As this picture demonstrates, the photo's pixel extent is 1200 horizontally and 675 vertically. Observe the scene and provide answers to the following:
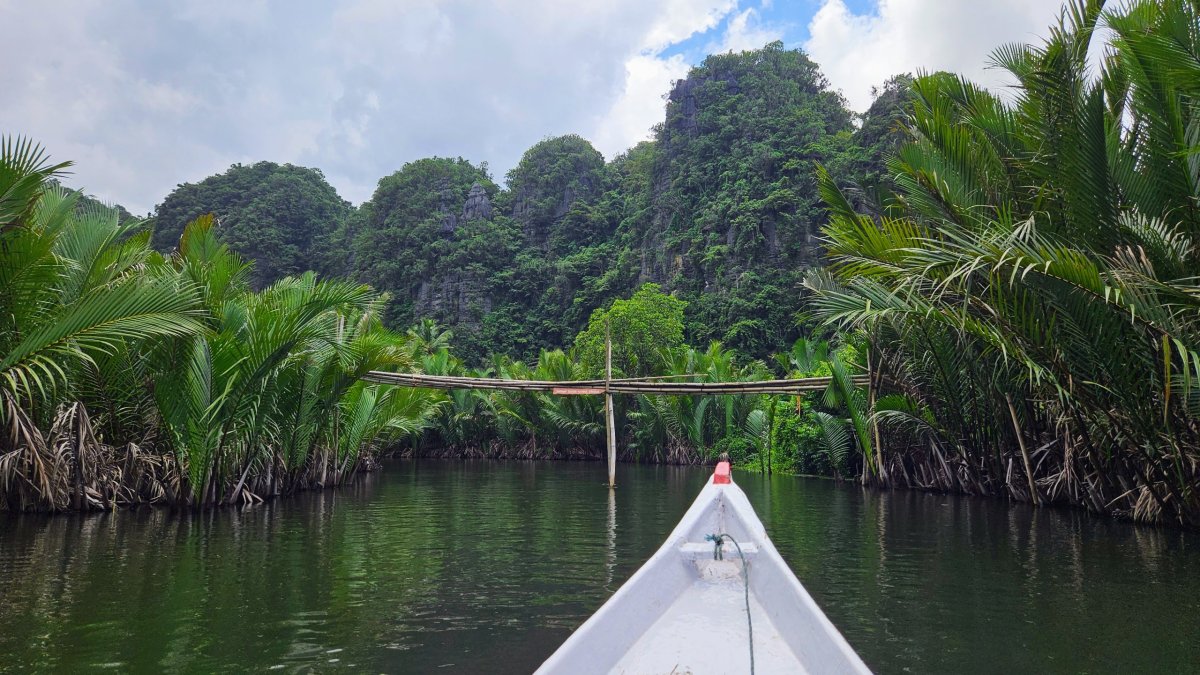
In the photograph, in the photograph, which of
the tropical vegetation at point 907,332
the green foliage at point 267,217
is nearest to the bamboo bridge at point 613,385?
the tropical vegetation at point 907,332

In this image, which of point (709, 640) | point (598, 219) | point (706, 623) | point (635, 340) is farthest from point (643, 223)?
point (709, 640)

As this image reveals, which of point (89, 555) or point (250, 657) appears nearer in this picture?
point (250, 657)

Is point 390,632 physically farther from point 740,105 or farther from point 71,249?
point 740,105

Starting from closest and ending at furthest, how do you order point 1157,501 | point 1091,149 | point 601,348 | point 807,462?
point 1091,149 → point 1157,501 → point 807,462 → point 601,348

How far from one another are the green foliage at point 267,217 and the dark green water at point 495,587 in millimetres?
45006

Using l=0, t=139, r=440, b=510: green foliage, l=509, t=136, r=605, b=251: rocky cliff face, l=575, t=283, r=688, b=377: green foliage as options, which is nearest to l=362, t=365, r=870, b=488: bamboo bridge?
l=0, t=139, r=440, b=510: green foliage

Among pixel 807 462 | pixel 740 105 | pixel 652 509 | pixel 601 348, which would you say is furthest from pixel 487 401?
pixel 740 105

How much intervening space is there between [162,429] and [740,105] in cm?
3993

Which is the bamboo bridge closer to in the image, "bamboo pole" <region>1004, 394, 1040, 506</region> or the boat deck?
"bamboo pole" <region>1004, 394, 1040, 506</region>

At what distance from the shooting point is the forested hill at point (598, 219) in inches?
1455

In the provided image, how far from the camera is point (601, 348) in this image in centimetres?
2938

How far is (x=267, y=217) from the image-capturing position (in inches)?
2093

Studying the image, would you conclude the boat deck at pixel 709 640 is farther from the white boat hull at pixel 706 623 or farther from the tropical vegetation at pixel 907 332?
the tropical vegetation at pixel 907 332

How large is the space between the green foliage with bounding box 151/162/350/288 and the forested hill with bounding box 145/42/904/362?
0.14 m
